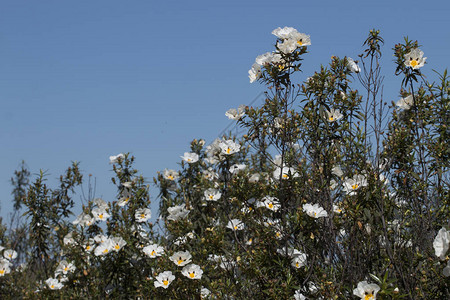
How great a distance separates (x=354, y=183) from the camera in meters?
3.69

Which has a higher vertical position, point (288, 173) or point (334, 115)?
point (334, 115)

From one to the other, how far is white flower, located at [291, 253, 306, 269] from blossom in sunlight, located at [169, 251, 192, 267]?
932mm

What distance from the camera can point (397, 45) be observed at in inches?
149

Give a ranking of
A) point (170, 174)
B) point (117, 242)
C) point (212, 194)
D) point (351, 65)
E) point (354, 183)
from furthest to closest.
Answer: point (170, 174)
point (212, 194)
point (117, 242)
point (351, 65)
point (354, 183)

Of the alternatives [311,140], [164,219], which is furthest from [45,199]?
[311,140]

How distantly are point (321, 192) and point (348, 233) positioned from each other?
35cm

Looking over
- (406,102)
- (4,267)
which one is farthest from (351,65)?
(4,267)

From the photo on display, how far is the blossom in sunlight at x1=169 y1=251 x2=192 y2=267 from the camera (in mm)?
4105

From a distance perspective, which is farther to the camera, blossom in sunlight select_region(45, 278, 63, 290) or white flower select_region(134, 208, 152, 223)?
blossom in sunlight select_region(45, 278, 63, 290)

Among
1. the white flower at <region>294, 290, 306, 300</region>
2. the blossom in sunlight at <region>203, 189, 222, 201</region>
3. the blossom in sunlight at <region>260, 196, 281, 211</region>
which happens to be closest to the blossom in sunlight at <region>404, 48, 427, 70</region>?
the blossom in sunlight at <region>260, 196, 281, 211</region>

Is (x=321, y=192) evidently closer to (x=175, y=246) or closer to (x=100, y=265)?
(x=175, y=246)

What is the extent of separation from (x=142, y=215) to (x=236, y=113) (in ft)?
5.29

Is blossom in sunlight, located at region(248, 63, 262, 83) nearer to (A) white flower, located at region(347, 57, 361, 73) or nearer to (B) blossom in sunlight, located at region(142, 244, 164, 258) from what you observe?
(A) white flower, located at region(347, 57, 361, 73)

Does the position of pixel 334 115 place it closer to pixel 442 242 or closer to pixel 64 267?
pixel 442 242
